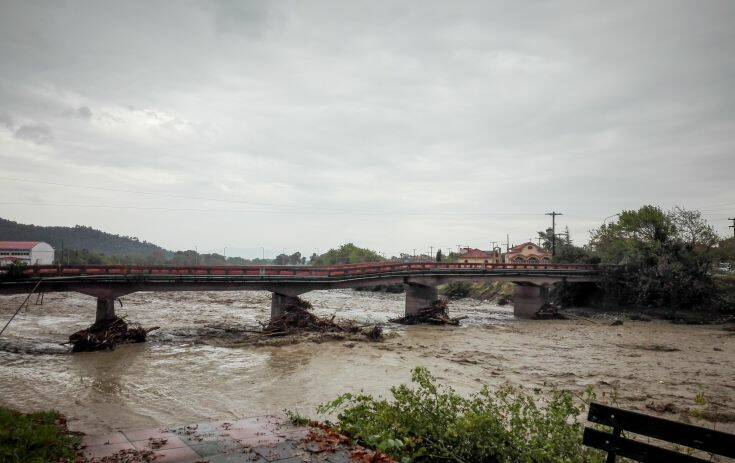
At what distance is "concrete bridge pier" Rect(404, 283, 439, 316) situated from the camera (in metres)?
37.5

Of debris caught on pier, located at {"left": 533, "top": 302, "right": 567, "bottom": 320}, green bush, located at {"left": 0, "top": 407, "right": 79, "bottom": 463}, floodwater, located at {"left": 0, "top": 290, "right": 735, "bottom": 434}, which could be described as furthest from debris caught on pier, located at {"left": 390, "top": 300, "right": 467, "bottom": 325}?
green bush, located at {"left": 0, "top": 407, "right": 79, "bottom": 463}

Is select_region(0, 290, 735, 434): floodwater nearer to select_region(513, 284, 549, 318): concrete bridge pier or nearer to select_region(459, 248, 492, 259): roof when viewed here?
select_region(513, 284, 549, 318): concrete bridge pier

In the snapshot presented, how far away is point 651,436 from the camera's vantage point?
14.9 feet

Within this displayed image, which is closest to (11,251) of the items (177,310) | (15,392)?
(177,310)

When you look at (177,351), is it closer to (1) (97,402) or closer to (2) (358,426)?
(1) (97,402)

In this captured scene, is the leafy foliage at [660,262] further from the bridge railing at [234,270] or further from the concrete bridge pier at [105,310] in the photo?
the concrete bridge pier at [105,310]

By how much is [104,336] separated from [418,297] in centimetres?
2357

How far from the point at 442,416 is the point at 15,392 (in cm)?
1468

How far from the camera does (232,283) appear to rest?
28266 mm

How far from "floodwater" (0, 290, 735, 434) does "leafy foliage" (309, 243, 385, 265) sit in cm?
7516

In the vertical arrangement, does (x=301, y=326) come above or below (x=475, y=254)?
below

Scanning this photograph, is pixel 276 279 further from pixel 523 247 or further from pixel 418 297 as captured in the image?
pixel 523 247

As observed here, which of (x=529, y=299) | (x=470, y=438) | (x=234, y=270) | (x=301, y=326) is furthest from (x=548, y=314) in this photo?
(x=470, y=438)

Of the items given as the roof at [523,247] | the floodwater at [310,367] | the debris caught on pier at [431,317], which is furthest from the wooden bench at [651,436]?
the roof at [523,247]
